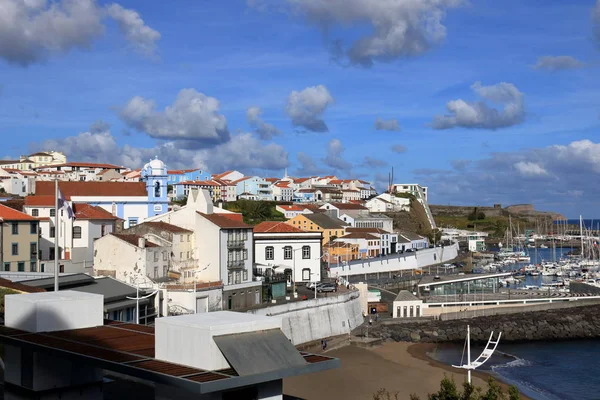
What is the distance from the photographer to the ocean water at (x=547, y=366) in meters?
36.5

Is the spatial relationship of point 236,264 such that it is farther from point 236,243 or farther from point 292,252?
point 292,252

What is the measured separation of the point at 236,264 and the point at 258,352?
101 ft

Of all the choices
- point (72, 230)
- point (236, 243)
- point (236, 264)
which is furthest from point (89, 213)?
point (236, 264)

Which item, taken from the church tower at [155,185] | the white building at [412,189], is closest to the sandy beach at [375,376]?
the church tower at [155,185]

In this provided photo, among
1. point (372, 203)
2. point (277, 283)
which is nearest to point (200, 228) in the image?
point (277, 283)

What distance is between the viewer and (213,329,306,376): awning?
49.7 feet

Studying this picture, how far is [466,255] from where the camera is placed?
11656 centimetres

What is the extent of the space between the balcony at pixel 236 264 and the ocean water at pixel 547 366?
43.5 feet

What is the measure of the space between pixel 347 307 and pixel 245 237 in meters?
8.20

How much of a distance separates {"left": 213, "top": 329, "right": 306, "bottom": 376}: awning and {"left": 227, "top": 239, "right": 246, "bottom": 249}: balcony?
1174 inches

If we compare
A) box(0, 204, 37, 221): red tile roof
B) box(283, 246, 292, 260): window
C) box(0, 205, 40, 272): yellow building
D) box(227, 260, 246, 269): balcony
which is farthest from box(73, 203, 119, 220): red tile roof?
box(283, 246, 292, 260): window

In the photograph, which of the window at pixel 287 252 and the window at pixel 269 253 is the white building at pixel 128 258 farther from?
the window at pixel 287 252

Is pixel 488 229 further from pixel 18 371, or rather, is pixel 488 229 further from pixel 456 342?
pixel 18 371

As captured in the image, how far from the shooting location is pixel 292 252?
58.2 meters
